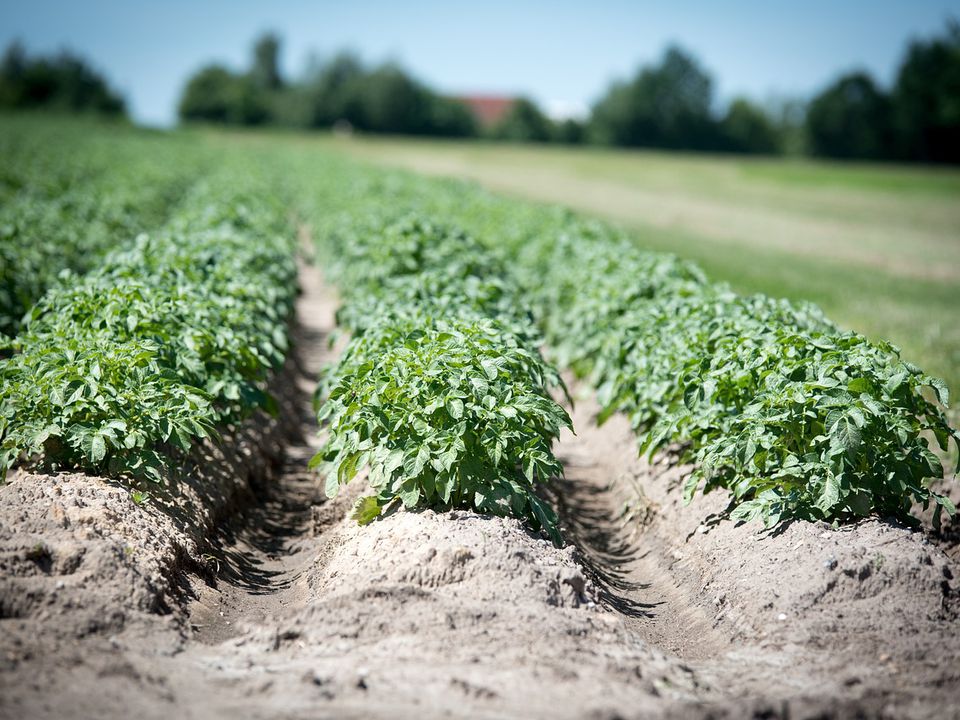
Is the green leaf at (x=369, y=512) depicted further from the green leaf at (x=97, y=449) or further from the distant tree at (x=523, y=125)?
the distant tree at (x=523, y=125)

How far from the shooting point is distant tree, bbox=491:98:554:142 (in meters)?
85.4

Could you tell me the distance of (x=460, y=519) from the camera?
4773mm

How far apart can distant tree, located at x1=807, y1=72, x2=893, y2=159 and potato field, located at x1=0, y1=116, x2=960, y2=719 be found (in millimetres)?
72932

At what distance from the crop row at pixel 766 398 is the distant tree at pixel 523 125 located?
79968 mm

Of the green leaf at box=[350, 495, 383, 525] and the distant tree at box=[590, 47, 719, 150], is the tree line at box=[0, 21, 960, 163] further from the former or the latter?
the green leaf at box=[350, 495, 383, 525]

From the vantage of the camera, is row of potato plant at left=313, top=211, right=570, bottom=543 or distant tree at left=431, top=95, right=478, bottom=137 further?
distant tree at left=431, top=95, right=478, bottom=137

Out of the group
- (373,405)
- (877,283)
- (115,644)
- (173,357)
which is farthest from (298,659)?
(877,283)

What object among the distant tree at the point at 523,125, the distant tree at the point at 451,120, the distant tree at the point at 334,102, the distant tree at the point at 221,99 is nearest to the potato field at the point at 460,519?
the distant tree at the point at 451,120

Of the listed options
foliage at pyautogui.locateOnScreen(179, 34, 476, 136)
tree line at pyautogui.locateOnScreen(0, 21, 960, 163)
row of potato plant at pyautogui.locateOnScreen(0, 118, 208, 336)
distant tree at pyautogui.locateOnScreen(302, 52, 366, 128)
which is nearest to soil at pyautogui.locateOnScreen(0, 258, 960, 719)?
row of potato plant at pyautogui.locateOnScreen(0, 118, 208, 336)

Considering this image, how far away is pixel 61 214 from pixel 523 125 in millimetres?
77259

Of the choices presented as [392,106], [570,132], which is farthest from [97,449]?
[570,132]

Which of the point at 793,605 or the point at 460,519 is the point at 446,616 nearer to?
the point at 460,519

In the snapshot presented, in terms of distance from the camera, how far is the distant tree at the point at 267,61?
12238cm

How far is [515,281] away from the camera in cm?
1070
